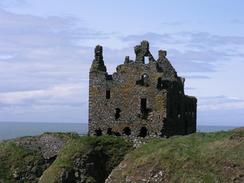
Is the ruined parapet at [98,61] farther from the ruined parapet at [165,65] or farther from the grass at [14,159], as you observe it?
the grass at [14,159]

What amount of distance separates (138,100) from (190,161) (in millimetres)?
18269

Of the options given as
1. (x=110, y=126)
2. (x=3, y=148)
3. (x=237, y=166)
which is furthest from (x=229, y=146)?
(x=3, y=148)

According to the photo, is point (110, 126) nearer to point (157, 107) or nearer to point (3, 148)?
point (157, 107)

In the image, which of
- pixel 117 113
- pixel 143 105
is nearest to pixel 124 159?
pixel 143 105

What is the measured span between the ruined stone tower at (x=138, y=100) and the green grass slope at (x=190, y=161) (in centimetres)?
1071

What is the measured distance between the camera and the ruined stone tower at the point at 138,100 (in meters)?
62.0

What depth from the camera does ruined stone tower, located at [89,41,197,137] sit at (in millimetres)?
61969

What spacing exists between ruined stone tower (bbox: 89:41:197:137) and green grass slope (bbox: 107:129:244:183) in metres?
10.7

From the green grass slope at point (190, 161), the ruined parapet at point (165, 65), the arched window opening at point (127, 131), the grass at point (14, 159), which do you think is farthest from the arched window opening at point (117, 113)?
the green grass slope at point (190, 161)

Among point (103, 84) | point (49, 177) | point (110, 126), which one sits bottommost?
point (49, 177)

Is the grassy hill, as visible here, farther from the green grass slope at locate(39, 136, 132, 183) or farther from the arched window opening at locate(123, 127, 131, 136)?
the arched window opening at locate(123, 127, 131, 136)

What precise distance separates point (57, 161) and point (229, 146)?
689 inches

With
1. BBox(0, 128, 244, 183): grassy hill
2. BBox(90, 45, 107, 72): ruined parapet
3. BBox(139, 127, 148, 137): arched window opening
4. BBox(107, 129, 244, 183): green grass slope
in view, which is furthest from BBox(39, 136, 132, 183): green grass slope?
BBox(90, 45, 107, 72): ruined parapet

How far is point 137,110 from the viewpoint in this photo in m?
62.9
